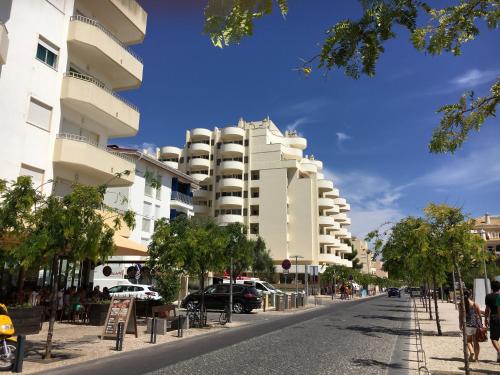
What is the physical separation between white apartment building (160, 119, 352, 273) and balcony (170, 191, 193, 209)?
19.6 meters

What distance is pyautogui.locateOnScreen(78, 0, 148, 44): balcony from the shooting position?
2452 centimetres

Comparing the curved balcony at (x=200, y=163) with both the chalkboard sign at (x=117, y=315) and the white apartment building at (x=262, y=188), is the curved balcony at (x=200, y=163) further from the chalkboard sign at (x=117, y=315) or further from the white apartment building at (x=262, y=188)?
the chalkboard sign at (x=117, y=315)

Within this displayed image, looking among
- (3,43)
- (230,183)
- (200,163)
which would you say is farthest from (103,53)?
(200,163)

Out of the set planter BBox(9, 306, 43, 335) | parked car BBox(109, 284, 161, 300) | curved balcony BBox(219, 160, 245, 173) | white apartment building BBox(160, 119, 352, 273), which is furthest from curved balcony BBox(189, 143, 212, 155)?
planter BBox(9, 306, 43, 335)

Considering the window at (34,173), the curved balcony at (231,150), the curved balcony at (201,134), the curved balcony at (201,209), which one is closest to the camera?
the window at (34,173)

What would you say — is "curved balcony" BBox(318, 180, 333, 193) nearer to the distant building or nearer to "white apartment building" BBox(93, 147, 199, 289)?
"white apartment building" BBox(93, 147, 199, 289)

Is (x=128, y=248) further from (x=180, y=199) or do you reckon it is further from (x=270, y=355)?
(x=180, y=199)

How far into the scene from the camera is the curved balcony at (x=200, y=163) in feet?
251

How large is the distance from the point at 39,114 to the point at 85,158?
2804 mm

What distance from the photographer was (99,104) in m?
23.4

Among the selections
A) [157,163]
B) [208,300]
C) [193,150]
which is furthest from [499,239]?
[208,300]

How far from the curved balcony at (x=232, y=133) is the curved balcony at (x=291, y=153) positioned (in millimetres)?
7353

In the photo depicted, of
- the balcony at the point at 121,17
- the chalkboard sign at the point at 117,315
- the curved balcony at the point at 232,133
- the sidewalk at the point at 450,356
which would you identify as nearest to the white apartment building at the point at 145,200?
the balcony at the point at 121,17

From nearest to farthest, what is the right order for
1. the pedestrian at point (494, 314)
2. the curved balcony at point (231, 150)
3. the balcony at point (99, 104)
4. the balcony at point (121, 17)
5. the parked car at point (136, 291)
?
the pedestrian at point (494, 314), the balcony at point (99, 104), the balcony at point (121, 17), the parked car at point (136, 291), the curved balcony at point (231, 150)
